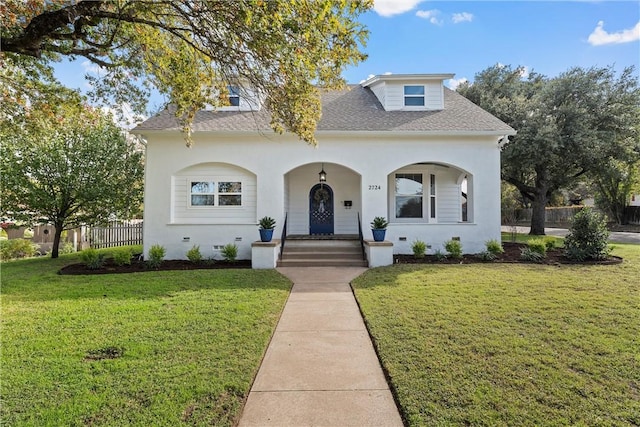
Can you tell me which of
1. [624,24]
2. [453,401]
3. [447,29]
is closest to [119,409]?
[453,401]

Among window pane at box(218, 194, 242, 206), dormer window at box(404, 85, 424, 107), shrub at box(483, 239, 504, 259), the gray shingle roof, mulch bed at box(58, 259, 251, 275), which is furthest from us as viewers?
dormer window at box(404, 85, 424, 107)

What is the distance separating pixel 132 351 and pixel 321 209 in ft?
31.3

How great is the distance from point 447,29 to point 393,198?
233 inches

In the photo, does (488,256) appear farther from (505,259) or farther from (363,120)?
(363,120)

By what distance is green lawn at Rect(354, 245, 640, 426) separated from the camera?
113 inches

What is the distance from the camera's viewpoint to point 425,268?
913 cm

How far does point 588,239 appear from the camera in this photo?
984 cm

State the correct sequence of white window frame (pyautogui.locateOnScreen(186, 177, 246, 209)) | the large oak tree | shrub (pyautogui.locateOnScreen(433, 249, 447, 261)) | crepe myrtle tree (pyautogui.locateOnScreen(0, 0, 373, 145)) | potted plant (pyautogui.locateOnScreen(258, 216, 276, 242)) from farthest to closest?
the large oak tree → white window frame (pyautogui.locateOnScreen(186, 177, 246, 209)) → shrub (pyautogui.locateOnScreen(433, 249, 447, 261)) → potted plant (pyautogui.locateOnScreen(258, 216, 276, 242)) → crepe myrtle tree (pyautogui.locateOnScreen(0, 0, 373, 145))

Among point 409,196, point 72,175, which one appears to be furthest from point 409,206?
point 72,175

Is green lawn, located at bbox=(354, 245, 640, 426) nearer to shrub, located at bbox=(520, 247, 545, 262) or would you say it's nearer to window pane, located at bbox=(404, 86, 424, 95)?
shrub, located at bbox=(520, 247, 545, 262)

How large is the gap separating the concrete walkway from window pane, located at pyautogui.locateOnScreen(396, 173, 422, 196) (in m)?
7.79

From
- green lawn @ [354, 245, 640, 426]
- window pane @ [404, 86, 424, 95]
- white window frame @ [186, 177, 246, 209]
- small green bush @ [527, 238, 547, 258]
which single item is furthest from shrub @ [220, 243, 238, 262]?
small green bush @ [527, 238, 547, 258]

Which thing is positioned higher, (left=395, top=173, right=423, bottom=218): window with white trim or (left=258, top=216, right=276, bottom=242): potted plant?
(left=395, top=173, right=423, bottom=218): window with white trim

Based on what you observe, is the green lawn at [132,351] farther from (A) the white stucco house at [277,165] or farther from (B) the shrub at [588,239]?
(B) the shrub at [588,239]
